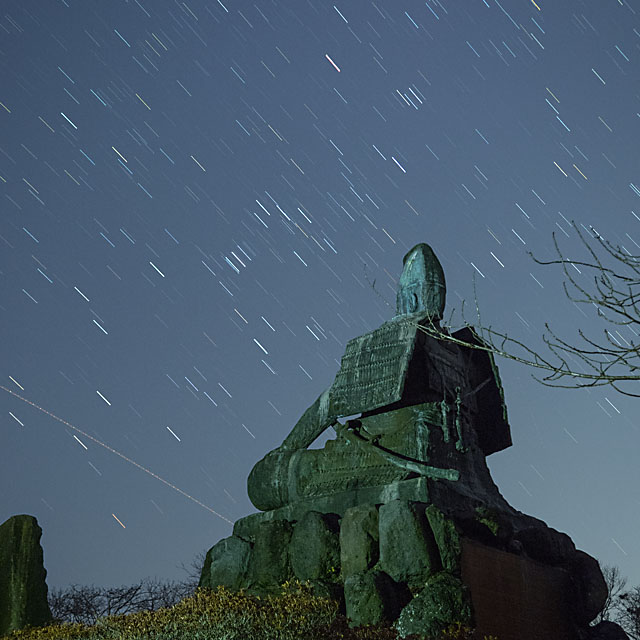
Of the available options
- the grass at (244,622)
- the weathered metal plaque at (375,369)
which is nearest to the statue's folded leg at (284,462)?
the weathered metal plaque at (375,369)

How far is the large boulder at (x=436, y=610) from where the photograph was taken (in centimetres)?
931

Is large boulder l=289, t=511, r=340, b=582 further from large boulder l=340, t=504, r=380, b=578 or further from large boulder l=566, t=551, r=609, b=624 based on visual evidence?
large boulder l=566, t=551, r=609, b=624

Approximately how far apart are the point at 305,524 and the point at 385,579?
150 centimetres

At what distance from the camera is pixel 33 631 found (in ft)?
40.8

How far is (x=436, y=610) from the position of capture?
9445mm

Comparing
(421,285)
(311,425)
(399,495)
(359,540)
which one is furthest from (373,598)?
(421,285)

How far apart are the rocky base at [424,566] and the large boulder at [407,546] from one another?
0.04 feet

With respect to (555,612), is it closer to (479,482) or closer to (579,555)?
(579,555)

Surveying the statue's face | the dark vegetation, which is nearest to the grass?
the dark vegetation

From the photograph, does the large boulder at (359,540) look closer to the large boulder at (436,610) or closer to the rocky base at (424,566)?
the rocky base at (424,566)

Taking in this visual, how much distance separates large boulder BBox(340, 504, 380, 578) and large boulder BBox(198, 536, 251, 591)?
1.74m

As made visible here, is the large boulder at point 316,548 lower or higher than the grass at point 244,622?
higher

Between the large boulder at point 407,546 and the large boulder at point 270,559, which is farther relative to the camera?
the large boulder at point 270,559

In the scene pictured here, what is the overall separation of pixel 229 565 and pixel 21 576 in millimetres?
4237
